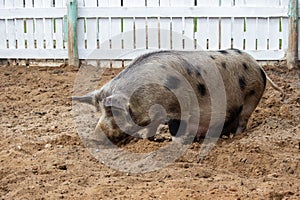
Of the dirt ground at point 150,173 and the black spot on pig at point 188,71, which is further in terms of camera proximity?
the black spot on pig at point 188,71

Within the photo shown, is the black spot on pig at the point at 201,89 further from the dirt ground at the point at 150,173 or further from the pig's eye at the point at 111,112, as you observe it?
the pig's eye at the point at 111,112

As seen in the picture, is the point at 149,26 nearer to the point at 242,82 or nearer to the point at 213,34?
the point at 213,34

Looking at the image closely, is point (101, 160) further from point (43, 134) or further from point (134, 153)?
point (43, 134)

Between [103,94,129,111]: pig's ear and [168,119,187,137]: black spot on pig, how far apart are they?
54cm

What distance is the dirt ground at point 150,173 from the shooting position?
4.16 meters

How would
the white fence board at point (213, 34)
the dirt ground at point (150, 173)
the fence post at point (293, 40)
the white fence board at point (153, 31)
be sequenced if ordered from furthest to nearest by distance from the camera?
the white fence board at point (153, 31) < the white fence board at point (213, 34) < the fence post at point (293, 40) < the dirt ground at point (150, 173)

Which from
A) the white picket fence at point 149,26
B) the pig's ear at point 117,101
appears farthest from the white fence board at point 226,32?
the pig's ear at point 117,101

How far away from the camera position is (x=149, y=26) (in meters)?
9.70

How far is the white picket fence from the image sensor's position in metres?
9.42

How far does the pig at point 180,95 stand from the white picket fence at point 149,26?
3258 mm

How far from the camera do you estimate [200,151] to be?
17.5ft

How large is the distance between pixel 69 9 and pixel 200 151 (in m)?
5.11

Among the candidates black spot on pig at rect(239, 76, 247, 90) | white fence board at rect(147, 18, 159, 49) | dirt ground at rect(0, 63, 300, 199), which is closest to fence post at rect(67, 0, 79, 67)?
white fence board at rect(147, 18, 159, 49)

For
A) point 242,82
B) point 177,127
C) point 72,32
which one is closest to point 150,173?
point 177,127
